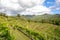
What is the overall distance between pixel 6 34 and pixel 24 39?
30.4 metres

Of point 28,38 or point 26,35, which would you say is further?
point 26,35

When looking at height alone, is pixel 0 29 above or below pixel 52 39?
above

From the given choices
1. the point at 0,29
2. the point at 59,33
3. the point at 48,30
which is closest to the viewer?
the point at 0,29

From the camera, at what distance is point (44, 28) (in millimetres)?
172750

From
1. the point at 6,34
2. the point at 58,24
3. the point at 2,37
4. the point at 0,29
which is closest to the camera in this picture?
the point at 2,37

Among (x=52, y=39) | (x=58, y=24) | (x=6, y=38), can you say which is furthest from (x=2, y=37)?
(x=58, y=24)

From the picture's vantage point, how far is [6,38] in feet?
224

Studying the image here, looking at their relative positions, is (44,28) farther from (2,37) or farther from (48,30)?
(2,37)


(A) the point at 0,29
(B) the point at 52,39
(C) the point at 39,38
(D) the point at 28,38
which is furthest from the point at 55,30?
(A) the point at 0,29

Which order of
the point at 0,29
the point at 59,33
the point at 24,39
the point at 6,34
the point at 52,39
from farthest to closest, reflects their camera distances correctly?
the point at 59,33
the point at 52,39
the point at 24,39
the point at 0,29
the point at 6,34

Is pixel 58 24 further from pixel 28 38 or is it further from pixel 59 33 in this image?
pixel 28 38

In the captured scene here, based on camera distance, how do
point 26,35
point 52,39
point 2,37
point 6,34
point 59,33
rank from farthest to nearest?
point 59,33
point 52,39
point 26,35
point 6,34
point 2,37

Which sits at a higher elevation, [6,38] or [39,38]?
[6,38]

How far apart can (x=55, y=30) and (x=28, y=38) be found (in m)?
69.2
